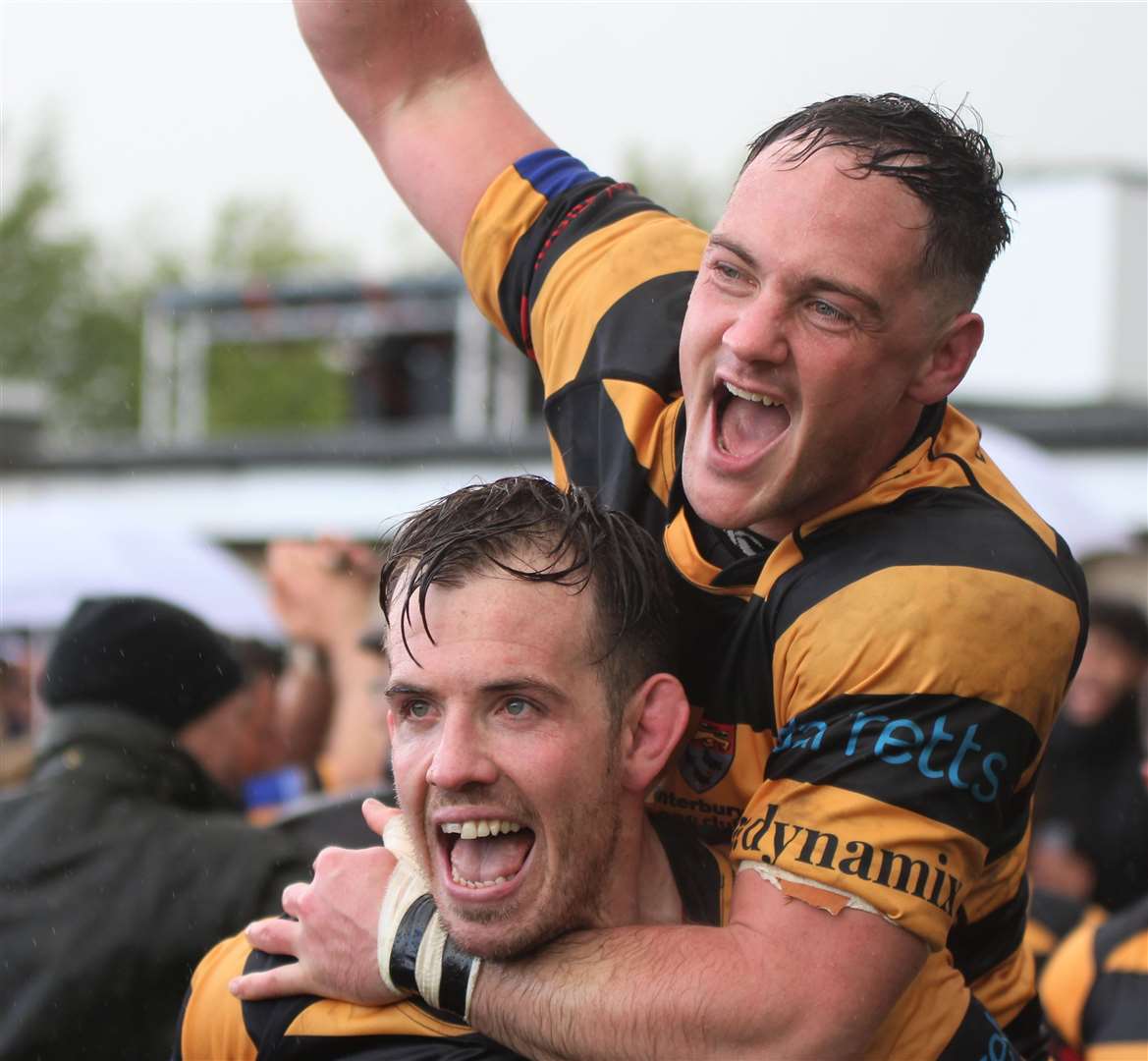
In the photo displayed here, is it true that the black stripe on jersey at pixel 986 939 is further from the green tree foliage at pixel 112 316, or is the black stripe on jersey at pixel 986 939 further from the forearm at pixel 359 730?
the green tree foliage at pixel 112 316

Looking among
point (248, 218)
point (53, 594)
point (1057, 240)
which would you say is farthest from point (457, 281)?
point (248, 218)

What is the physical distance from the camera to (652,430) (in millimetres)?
2898

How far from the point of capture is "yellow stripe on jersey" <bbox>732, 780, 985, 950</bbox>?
235 cm

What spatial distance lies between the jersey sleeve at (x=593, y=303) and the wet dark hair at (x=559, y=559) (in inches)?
8.7

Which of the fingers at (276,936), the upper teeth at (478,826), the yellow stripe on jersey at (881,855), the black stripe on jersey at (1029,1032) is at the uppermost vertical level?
the yellow stripe on jersey at (881,855)

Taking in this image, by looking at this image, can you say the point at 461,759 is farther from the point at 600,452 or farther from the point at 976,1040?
the point at 976,1040

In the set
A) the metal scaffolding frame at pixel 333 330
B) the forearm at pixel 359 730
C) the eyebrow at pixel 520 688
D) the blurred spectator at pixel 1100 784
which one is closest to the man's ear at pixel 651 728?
the eyebrow at pixel 520 688

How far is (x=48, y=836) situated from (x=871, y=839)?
2.09 meters

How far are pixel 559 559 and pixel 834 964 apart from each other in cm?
71

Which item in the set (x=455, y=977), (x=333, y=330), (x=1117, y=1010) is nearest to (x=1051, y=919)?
(x=1117, y=1010)

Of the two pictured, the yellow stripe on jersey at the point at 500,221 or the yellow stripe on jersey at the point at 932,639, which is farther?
the yellow stripe on jersey at the point at 500,221

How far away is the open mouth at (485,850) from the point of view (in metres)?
2.48

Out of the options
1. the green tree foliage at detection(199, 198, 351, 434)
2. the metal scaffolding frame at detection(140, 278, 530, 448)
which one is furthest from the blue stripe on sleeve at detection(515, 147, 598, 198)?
the green tree foliage at detection(199, 198, 351, 434)

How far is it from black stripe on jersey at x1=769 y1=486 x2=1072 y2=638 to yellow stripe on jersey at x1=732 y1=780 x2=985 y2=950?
277 millimetres
